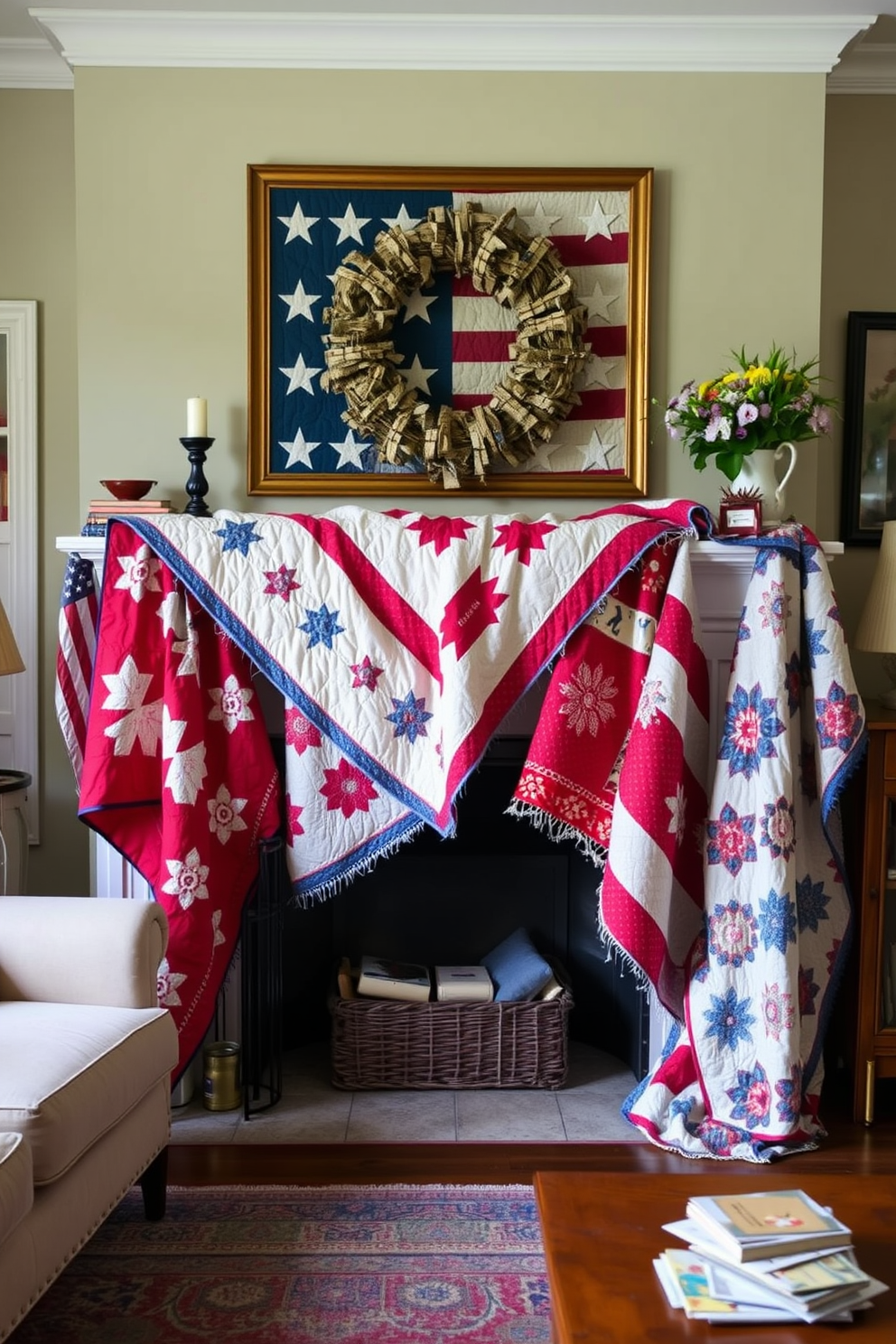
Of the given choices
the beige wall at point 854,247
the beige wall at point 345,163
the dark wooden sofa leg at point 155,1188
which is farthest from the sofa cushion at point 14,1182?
the beige wall at point 854,247

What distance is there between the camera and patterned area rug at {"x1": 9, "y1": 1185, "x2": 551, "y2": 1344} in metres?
2.04

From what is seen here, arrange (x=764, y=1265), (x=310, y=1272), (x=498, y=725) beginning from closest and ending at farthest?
(x=764, y=1265)
(x=310, y=1272)
(x=498, y=725)

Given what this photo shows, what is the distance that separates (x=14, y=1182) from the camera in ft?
5.57

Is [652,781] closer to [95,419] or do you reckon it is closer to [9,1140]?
[9,1140]

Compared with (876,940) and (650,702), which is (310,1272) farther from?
(876,940)

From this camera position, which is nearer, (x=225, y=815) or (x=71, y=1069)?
(x=71, y=1069)

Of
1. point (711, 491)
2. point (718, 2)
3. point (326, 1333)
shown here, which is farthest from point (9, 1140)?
point (718, 2)

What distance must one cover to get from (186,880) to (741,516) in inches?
60.6

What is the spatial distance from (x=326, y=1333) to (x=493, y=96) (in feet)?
9.38

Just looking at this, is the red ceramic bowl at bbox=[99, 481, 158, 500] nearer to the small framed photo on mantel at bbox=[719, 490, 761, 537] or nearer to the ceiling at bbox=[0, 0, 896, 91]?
the ceiling at bbox=[0, 0, 896, 91]

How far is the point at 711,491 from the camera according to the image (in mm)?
3275

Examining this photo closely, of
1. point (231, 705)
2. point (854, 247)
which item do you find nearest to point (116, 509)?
point (231, 705)

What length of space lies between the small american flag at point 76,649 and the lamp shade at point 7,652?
0.64 ft

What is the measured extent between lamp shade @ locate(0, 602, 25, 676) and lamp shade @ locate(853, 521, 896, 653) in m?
2.13
